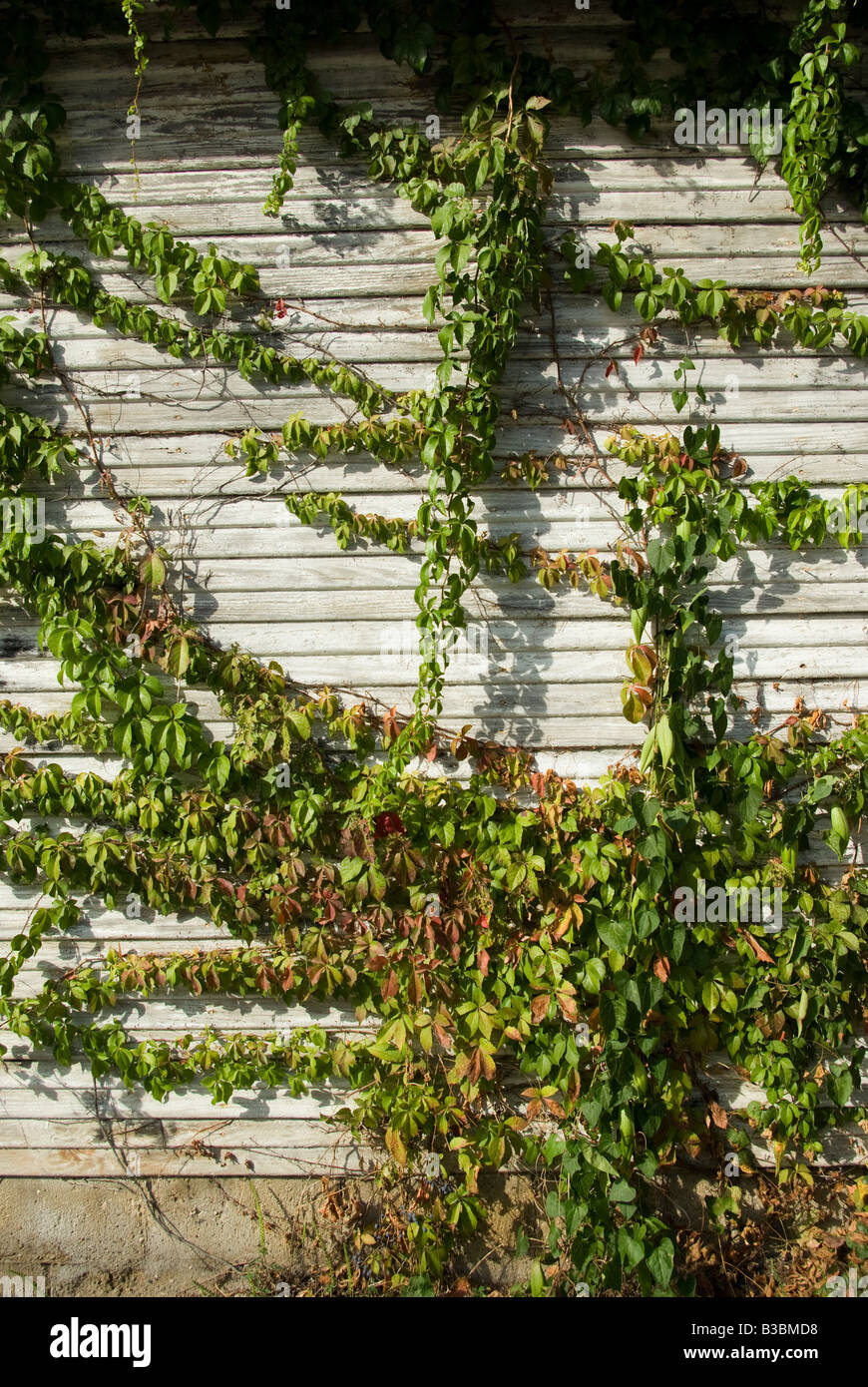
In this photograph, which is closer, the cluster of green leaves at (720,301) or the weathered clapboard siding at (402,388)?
the cluster of green leaves at (720,301)

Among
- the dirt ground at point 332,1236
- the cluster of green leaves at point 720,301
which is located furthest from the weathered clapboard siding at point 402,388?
the dirt ground at point 332,1236

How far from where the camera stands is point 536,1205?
12.2 ft

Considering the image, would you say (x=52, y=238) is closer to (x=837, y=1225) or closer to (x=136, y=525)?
(x=136, y=525)

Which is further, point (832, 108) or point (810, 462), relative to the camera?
point (810, 462)

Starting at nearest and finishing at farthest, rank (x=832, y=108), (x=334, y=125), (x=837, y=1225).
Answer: (x=832, y=108), (x=334, y=125), (x=837, y=1225)

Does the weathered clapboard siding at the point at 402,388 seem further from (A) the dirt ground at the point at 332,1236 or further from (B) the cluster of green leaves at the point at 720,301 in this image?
(A) the dirt ground at the point at 332,1236

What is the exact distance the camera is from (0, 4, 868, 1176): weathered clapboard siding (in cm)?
354

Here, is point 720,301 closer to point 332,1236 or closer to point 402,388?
point 402,388

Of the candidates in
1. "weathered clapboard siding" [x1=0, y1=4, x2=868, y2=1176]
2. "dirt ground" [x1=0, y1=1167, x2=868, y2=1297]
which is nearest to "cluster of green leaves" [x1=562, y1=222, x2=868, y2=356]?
"weathered clapboard siding" [x1=0, y1=4, x2=868, y2=1176]

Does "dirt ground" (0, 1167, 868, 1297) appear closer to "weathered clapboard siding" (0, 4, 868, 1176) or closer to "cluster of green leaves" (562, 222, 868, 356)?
"weathered clapboard siding" (0, 4, 868, 1176)

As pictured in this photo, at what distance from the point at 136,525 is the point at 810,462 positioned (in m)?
2.74

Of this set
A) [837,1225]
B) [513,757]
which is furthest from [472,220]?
[837,1225]

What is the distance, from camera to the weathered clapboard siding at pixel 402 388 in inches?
139

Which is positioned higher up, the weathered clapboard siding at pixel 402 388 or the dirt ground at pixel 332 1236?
the weathered clapboard siding at pixel 402 388
